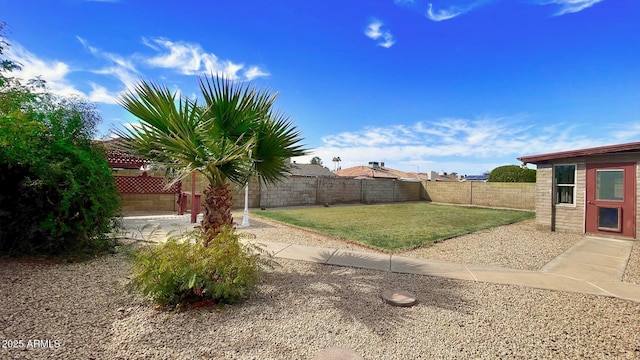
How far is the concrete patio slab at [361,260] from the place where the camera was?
5051 millimetres

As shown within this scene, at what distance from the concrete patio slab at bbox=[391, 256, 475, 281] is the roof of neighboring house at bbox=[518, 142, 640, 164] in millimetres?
7133

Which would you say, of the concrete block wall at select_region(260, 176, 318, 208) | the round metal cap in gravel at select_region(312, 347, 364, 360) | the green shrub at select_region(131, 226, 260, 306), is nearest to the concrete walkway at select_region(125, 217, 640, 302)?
the green shrub at select_region(131, 226, 260, 306)

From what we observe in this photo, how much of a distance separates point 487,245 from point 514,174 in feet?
60.3

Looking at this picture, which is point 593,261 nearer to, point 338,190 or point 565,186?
point 565,186

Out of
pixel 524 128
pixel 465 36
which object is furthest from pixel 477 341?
pixel 524 128

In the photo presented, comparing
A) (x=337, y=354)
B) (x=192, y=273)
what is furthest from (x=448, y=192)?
(x=192, y=273)

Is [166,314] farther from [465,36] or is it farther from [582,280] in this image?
[465,36]

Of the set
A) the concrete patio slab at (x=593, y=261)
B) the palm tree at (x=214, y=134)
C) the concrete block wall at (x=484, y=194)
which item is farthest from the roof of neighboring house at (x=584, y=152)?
the concrete block wall at (x=484, y=194)

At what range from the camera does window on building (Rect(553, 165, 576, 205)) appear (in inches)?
370

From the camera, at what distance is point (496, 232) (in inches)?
374

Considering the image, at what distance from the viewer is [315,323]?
112 inches

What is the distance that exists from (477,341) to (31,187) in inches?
258

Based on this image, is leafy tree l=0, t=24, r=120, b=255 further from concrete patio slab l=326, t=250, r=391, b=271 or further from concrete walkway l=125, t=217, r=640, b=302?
concrete patio slab l=326, t=250, r=391, b=271

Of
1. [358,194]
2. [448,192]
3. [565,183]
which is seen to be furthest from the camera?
[448,192]
